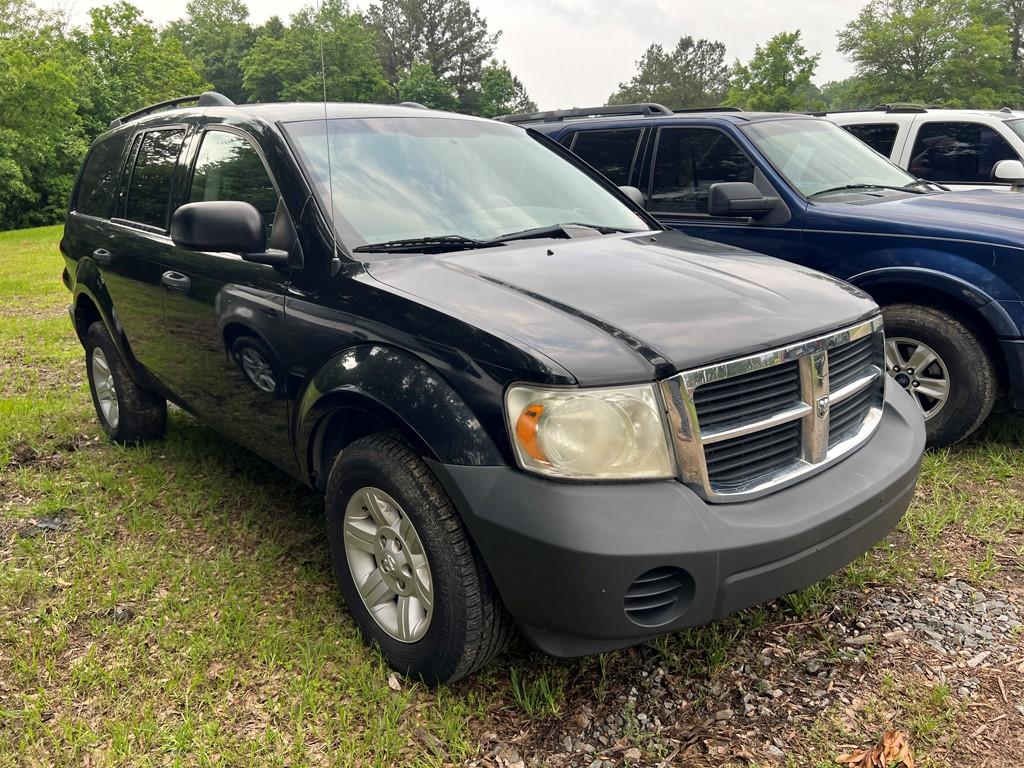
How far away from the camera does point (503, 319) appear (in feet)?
7.44

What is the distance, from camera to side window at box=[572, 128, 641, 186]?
225 inches

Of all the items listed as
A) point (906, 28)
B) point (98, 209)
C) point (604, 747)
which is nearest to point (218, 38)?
point (906, 28)

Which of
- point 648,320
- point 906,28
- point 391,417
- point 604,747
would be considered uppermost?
point 906,28

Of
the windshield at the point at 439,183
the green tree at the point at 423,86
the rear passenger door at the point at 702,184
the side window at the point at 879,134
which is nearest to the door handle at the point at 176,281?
the windshield at the point at 439,183

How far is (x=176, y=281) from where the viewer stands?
138 inches

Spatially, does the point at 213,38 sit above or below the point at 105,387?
above

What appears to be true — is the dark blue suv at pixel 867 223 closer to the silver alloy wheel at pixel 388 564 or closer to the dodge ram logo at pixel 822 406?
the dodge ram logo at pixel 822 406

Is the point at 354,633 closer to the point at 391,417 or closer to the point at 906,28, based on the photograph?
the point at 391,417

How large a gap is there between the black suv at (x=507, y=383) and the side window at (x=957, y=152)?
4482 mm

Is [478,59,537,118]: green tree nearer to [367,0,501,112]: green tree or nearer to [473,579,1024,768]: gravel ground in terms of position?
[367,0,501,112]: green tree

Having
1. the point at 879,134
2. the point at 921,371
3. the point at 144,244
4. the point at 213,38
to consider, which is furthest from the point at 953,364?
the point at 213,38

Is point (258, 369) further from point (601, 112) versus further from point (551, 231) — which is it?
point (601, 112)

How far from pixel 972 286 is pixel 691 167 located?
6.52 ft

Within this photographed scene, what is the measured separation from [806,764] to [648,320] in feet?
4.23
